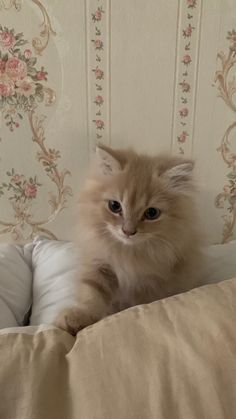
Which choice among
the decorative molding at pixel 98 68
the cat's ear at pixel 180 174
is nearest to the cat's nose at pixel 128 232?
the cat's ear at pixel 180 174

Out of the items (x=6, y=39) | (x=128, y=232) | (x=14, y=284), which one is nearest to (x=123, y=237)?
(x=128, y=232)

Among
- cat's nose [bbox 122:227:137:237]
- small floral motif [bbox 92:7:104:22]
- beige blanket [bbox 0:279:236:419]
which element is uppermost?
small floral motif [bbox 92:7:104:22]

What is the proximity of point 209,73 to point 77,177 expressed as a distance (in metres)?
0.59

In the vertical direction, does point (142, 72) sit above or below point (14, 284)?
above

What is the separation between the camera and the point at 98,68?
1.29 meters

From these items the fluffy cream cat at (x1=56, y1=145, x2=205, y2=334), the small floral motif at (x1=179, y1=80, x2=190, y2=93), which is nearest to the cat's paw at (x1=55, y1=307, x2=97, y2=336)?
the fluffy cream cat at (x1=56, y1=145, x2=205, y2=334)

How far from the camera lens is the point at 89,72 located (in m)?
1.29

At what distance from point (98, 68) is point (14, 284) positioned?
0.77m

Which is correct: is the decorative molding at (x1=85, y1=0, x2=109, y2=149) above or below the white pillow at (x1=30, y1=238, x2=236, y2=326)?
above

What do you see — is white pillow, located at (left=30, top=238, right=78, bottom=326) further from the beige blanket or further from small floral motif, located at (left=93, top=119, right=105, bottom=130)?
small floral motif, located at (left=93, top=119, right=105, bottom=130)

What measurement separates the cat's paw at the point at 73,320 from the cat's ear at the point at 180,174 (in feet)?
1.40

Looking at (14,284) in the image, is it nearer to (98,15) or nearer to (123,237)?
(123,237)

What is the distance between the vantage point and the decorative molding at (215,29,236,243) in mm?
1291

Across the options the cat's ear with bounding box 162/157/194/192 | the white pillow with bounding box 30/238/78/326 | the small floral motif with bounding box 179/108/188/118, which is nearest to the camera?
the cat's ear with bounding box 162/157/194/192
